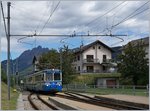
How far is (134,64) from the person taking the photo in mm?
61531

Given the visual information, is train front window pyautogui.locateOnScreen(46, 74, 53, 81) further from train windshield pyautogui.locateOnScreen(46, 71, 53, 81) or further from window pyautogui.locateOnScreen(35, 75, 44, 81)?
window pyautogui.locateOnScreen(35, 75, 44, 81)

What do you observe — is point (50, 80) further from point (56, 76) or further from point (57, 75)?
point (57, 75)

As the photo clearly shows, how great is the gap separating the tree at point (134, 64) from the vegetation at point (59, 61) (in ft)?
26.4

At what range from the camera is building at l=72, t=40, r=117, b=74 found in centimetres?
10014

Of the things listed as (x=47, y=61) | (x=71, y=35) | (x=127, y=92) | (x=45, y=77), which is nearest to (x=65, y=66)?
(x=47, y=61)

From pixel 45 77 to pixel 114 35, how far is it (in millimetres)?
12821

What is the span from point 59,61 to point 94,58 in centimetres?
3288

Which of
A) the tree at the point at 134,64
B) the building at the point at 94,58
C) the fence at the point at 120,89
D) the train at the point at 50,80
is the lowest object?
the fence at the point at 120,89

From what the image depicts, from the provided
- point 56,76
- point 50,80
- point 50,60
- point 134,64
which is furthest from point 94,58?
point 50,80

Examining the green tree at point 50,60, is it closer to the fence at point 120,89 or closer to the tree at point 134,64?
the fence at point 120,89

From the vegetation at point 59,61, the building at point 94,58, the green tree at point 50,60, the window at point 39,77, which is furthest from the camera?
the building at point 94,58

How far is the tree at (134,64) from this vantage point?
61188 mm

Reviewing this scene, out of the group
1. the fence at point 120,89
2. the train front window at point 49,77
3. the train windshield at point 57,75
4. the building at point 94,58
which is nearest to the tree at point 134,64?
the fence at point 120,89

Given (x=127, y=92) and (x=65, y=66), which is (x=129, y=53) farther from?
(x=127, y=92)
